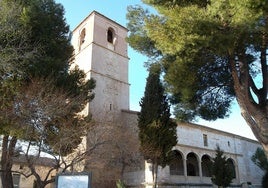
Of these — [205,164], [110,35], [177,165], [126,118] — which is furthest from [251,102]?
[110,35]

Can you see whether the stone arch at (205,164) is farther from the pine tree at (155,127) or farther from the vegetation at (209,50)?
the vegetation at (209,50)

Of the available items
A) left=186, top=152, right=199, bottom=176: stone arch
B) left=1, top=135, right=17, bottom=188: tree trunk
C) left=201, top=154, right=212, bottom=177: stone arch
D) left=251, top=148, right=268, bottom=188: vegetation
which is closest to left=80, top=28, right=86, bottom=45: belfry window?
left=186, top=152, right=199, bottom=176: stone arch

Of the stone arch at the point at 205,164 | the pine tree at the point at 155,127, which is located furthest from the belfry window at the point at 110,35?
the stone arch at the point at 205,164

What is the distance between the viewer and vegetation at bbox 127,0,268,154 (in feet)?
32.0

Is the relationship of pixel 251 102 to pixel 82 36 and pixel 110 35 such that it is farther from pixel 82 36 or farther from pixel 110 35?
pixel 82 36

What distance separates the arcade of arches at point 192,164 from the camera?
26.5 meters

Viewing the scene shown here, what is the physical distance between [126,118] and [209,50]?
15.3 meters

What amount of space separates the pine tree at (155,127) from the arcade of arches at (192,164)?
787 cm

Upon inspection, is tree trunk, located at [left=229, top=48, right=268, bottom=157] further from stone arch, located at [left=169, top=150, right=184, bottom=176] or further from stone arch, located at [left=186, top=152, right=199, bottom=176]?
stone arch, located at [left=186, top=152, right=199, bottom=176]

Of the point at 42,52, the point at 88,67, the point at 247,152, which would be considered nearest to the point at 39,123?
the point at 42,52

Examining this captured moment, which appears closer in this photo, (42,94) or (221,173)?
(42,94)

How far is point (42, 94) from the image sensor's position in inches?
578

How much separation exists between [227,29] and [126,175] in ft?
54.5

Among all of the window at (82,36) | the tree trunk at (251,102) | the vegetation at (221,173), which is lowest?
the vegetation at (221,173)
